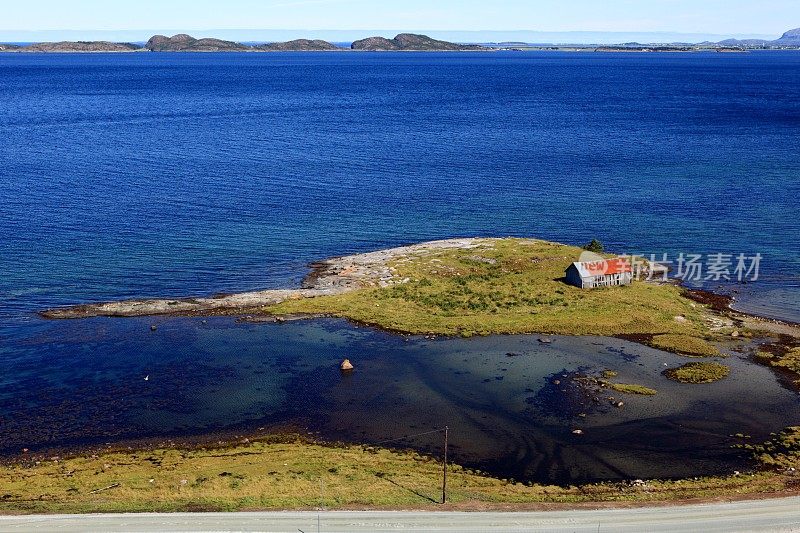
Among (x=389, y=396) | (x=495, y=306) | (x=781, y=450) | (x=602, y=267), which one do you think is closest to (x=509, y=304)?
(x=495, y=306)

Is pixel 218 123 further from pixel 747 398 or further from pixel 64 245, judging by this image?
pixel 747 398

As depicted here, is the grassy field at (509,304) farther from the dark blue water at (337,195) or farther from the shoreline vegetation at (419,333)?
the dark blue water at (337,195)

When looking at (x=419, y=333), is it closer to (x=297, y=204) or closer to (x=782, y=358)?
(x=782, y=358)

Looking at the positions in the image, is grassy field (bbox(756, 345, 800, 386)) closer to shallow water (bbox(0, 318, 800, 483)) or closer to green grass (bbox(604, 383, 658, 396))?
shallow water (bbox(0, 318, 800, 483))

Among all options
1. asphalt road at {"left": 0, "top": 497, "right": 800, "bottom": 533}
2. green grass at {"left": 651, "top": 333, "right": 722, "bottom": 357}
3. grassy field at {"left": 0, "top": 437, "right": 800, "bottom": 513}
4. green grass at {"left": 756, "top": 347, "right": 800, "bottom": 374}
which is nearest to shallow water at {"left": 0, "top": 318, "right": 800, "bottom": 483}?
green grass at {"left": 651, "top": 333, "right": 722, "bottom": 357}

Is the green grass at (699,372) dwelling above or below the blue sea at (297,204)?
below

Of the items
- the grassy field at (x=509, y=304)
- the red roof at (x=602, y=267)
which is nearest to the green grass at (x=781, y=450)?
Answer: the grassy field at (x=509, y=304)

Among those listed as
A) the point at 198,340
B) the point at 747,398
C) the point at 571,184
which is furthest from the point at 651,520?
the point at 571,184
